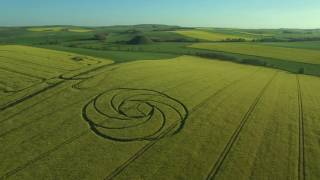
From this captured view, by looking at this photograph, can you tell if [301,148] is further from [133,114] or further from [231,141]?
[133,114]

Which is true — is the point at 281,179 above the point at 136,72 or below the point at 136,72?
below

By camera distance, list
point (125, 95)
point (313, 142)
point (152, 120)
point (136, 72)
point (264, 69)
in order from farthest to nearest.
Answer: point (264, 69), point (136, 72), point (125, 95), point (152, 120), point (313, 142)

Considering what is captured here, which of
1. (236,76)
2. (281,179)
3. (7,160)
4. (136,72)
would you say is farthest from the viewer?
(236,76)

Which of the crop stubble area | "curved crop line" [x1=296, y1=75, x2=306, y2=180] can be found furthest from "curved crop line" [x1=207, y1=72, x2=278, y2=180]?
"curved crop line" [x1=296, y1=75, x2=306, y2=180]

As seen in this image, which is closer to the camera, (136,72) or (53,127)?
(53,127)

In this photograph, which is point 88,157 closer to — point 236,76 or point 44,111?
point 44,111

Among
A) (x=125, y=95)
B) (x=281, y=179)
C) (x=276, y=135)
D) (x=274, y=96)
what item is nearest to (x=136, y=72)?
(x=125, y=95)

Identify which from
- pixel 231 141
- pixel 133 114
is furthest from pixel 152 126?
pixel 231 141
